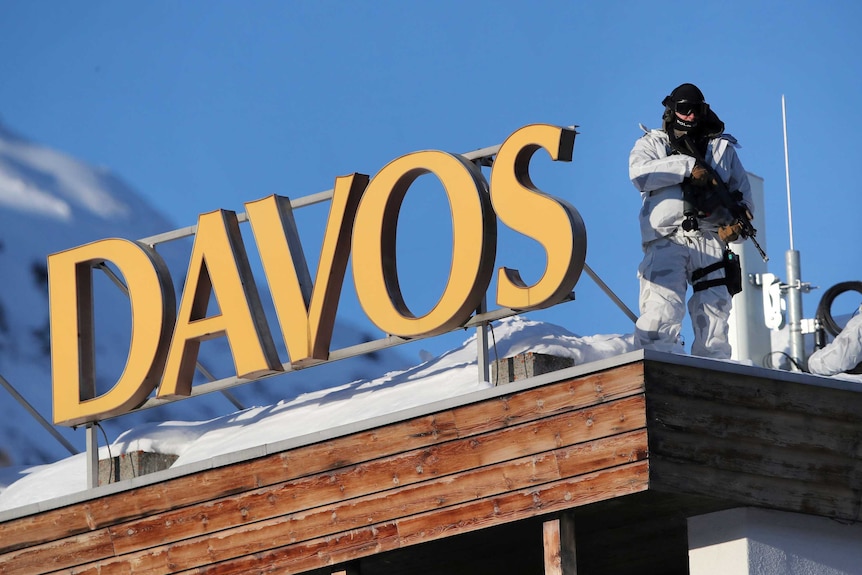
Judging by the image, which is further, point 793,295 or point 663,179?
point 793,295

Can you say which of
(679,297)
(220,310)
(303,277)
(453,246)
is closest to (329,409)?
(303,277)

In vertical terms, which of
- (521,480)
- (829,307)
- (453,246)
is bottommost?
(521,480)

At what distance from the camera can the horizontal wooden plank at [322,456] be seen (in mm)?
11664

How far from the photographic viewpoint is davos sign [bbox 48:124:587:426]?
42.7 feet

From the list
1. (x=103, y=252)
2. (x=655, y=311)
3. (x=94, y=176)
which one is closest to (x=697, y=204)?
(x=655, y=311)

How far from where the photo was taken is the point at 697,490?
11430 mm

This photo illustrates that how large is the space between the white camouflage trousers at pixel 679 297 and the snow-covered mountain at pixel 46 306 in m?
38.9

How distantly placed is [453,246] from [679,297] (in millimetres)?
1771

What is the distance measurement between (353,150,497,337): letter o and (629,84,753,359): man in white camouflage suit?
1.19m

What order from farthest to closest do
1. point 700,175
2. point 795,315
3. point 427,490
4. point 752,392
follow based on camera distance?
point 795,315, point 700,175, point 427,490, point 752,392

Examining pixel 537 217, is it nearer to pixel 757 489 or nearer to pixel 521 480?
pixel 521 480

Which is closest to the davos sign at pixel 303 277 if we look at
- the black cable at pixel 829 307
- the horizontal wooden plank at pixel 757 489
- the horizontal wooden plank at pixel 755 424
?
the horizontal wooden plank at pixel 755 424

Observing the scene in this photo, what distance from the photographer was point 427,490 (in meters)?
12.2

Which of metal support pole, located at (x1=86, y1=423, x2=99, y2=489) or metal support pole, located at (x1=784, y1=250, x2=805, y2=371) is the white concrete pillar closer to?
metal support pole, located at (x1=86, y1=423, x2=99, y2=489)
